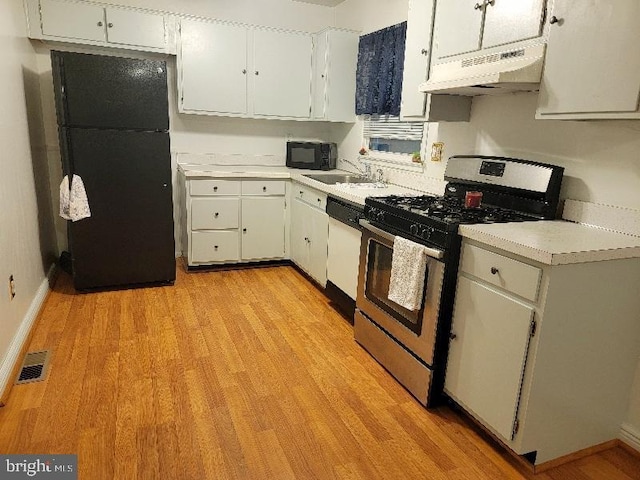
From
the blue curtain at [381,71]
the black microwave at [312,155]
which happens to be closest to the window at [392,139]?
the blue curtain at [381,71]

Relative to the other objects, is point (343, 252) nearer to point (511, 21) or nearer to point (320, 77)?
point (511, 21)

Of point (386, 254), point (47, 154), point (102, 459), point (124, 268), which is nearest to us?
point (102, 459)

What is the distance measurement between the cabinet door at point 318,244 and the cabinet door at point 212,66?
1.27 metres

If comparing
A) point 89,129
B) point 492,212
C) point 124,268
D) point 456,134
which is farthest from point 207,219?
point 492,212

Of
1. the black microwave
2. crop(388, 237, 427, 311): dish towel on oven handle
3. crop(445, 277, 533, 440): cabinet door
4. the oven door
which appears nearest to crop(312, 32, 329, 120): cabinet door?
the black microwave

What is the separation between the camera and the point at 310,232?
3.64 meters

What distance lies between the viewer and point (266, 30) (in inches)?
152

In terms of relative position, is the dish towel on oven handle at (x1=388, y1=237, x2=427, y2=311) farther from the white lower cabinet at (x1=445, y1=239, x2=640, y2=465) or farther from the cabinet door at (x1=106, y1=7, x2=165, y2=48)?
the cabinet door at (x1=106, y1=7, x2=165, y2=48)

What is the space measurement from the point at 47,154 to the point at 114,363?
7.30 feet

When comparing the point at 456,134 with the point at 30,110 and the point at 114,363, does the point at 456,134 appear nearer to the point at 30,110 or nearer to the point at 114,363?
the point at 114,363

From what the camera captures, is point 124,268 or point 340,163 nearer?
point 124,268

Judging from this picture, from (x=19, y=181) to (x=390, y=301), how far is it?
2.40 metres

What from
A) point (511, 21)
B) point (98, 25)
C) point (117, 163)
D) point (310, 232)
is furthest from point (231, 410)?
point (98, 25)

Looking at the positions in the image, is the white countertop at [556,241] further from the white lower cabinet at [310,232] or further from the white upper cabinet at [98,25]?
the white upper cabinet at [98,25]
